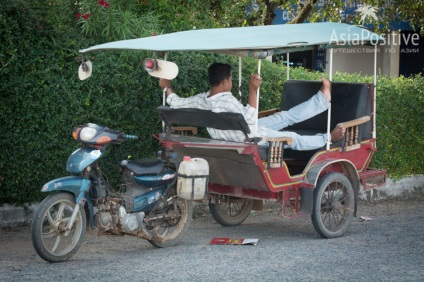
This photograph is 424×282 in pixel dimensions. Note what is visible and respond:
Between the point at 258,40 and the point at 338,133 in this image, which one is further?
the point at 338,133

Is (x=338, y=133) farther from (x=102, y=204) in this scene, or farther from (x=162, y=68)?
(x=102, y=204)

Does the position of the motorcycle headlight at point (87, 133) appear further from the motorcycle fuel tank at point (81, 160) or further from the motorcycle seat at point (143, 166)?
the motorcycle seat at point (143, 166)

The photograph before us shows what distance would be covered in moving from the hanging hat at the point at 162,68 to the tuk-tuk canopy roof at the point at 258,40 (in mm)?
149

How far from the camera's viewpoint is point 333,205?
354 inches

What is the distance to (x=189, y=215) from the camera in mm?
8398

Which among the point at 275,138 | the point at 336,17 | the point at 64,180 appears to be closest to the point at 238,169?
the point at 275,138

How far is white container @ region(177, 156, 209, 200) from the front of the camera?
7.99m

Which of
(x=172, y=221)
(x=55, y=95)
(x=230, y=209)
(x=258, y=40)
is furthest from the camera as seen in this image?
(x=230, y=209)

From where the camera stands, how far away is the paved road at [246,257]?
23.5 feet

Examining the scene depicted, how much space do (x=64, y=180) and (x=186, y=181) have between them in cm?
Result: 115

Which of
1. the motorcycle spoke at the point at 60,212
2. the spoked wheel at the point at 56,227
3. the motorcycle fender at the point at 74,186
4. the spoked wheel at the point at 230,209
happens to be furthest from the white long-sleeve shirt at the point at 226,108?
the motorcycle spoke at the point at 60,212

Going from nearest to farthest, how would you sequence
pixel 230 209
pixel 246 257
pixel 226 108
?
pixel 246 257
pixel 226 108
pixel 230 209

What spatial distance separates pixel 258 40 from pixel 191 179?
143 cm

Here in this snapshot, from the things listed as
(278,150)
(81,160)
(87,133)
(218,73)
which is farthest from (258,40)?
(81,160)
